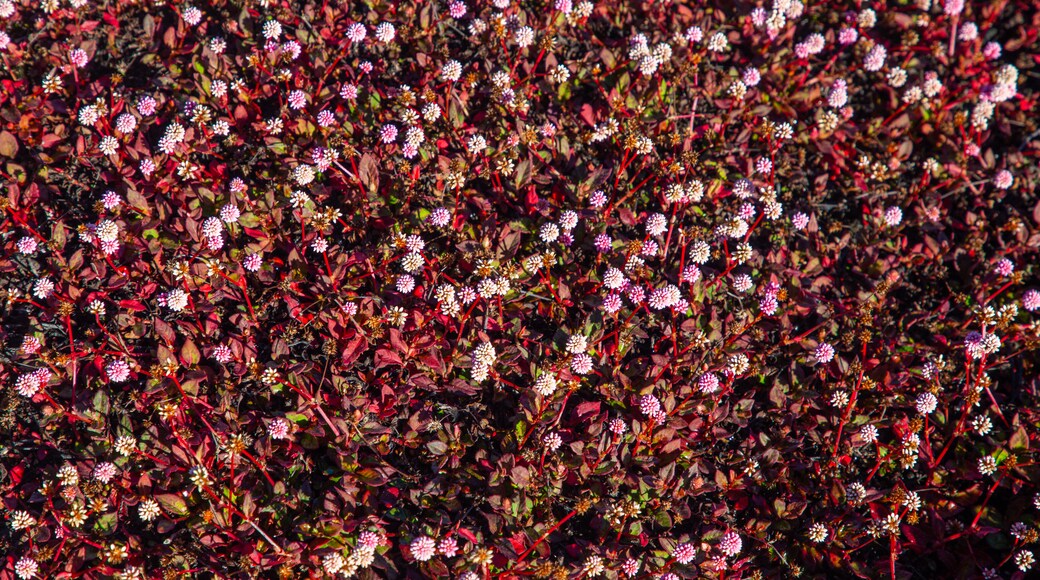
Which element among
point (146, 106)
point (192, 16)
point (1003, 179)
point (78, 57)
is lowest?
point (146, 106)

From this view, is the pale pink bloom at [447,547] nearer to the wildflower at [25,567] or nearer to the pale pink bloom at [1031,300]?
the wildflower at [25,567]

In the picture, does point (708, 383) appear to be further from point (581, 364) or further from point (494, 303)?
point (494, 303)

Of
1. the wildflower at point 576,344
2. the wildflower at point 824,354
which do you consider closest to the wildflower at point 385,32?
the wildflower at point 576,344

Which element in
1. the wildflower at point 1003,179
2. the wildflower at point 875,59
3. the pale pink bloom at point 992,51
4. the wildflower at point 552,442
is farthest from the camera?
the pale pink bloom at point 992,51

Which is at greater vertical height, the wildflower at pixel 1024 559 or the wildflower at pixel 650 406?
the wildflower at pixel 650 406

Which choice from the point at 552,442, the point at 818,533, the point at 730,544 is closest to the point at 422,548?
the point at 552,442

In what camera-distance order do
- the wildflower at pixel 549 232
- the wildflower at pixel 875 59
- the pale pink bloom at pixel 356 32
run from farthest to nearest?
1. the wildflower at pixel 875 59
2. the pale pink bloom at pixel 356 32
3. the wildflower at pixel 549 232

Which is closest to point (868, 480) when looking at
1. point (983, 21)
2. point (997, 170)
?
point (997, 170)

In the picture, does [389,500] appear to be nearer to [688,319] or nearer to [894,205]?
[688,319]

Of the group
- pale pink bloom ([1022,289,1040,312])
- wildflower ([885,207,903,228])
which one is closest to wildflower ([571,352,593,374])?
wildflower ([885,207,903,228])
